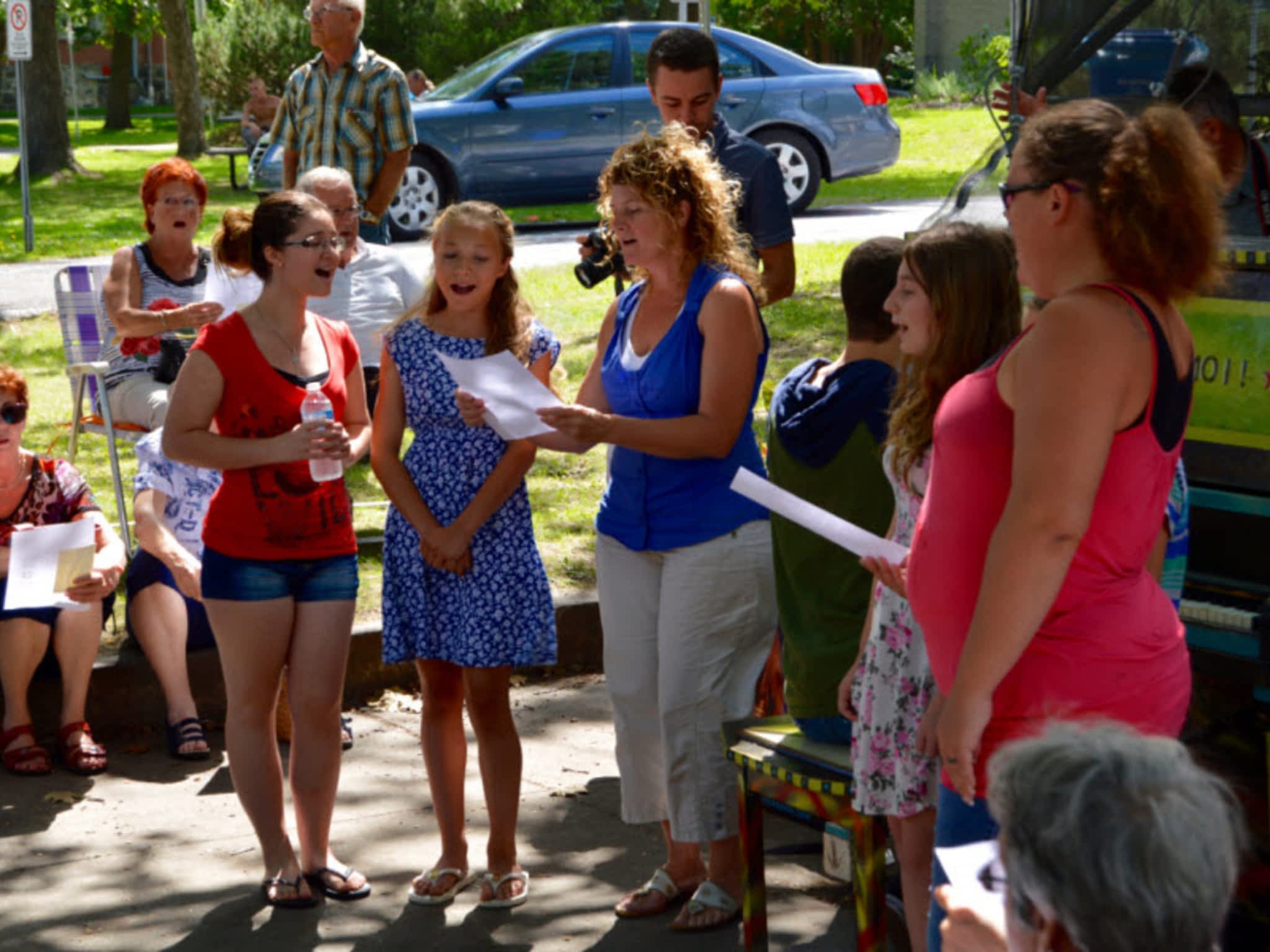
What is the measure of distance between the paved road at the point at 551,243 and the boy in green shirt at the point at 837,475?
855 centimetres

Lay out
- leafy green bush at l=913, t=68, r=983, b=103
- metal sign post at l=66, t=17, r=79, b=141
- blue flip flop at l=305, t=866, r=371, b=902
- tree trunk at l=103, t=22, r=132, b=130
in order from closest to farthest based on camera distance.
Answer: blue flip flop at l=305, t=866, r=371, b=902
leafy green bush at l=913, t=68, r=983, b=103
metal sign post at l=66, t=17, r=79, b=141
tree trunk at l=103, t=22, r=132, b=130

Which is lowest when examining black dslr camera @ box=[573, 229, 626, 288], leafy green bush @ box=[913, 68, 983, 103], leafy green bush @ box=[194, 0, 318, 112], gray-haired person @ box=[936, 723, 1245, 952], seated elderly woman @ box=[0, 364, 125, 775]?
seated elderly woman @ box=[0, 364, 125, 775]

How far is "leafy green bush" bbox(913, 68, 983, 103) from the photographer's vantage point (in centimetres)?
3006

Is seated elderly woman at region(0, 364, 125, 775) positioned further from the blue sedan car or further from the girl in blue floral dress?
the blue sedan car

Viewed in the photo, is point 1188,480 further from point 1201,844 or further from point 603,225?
point 1201,844

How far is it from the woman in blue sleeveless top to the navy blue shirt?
1.10 metres

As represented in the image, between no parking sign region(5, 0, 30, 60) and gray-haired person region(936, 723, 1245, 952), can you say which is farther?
no parking sign region(5, 0, 30, 60)

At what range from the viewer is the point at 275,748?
4641mm

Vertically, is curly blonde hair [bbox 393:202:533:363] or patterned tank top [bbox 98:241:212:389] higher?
curly blonde hair [bbox 393:202:533:363]

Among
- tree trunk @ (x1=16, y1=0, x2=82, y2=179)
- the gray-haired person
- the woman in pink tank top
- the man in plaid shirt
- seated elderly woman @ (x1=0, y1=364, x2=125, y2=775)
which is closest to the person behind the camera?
the gray-haired person

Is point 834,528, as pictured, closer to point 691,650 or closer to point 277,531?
point 691,650

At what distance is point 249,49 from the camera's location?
105ft

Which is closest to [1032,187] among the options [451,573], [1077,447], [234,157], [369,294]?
[1077,447]

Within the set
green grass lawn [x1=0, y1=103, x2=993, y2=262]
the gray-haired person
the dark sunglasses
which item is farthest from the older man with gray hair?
green grass lawn [x1=0, y1=103, x2=993, y2=262]
